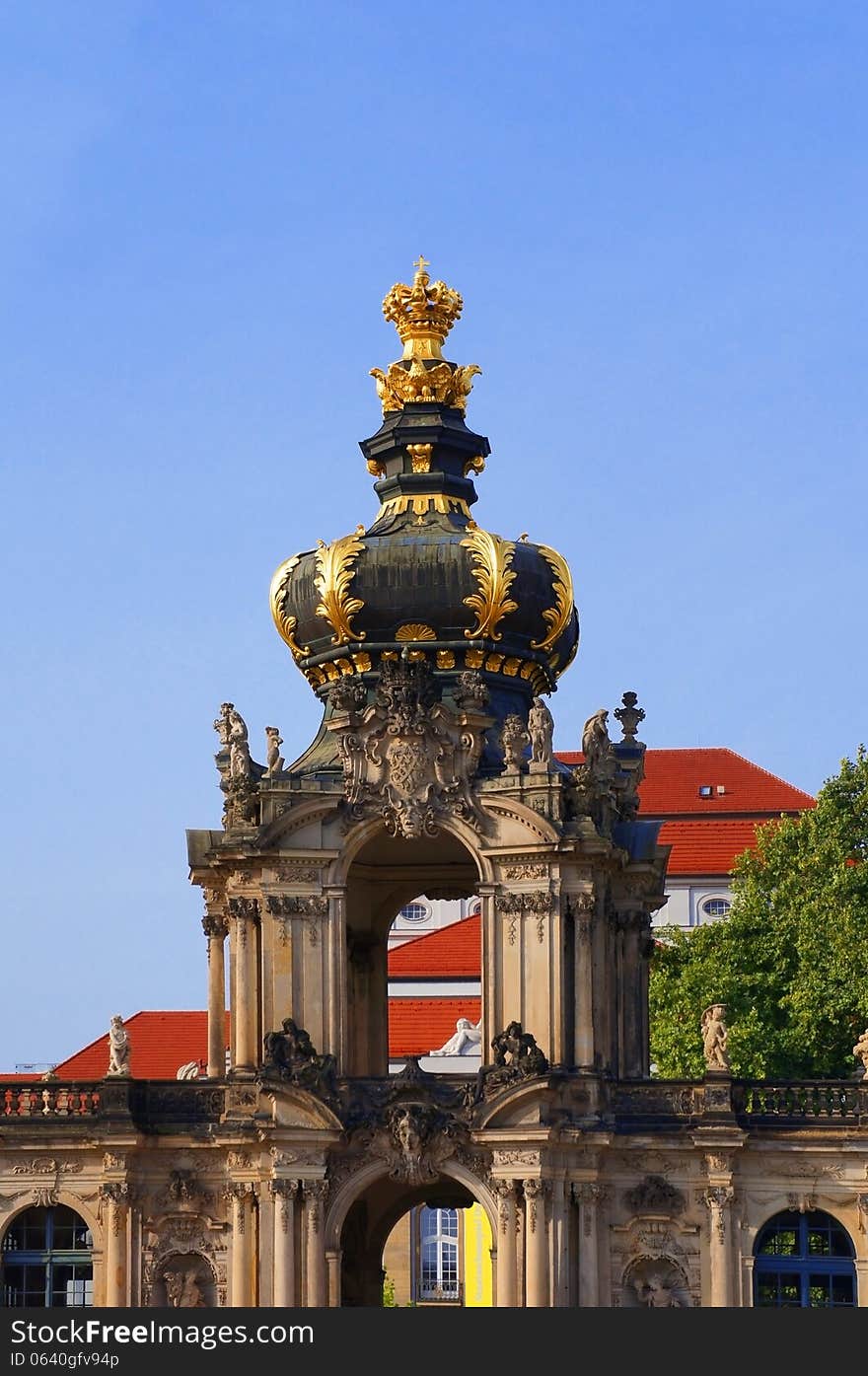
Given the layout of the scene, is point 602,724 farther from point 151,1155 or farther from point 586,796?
point 151,1155

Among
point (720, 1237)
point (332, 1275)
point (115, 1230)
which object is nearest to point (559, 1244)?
point (720, 1237)

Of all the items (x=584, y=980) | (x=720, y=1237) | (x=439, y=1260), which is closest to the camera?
(x=720, y=1237)

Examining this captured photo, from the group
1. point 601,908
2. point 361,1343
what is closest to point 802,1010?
point 601,908

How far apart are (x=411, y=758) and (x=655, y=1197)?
7.70 m

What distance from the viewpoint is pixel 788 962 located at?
68000 millimetres

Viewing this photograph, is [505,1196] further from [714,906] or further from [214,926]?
[714,906]

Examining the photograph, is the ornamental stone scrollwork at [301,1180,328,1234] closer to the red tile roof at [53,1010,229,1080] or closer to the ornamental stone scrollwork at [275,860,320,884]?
the ornamental stone scrollwork at [275,860,320,884]

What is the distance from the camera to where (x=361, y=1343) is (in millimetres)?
41719

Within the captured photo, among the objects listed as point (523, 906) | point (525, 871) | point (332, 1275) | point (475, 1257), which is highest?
point (525, 871)

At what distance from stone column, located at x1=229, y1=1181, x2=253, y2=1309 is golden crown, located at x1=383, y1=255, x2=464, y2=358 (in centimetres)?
1459

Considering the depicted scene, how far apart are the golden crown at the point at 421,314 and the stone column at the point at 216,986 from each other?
10.2 m

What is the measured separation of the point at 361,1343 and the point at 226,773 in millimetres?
12860

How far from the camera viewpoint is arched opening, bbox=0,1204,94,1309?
51031mm

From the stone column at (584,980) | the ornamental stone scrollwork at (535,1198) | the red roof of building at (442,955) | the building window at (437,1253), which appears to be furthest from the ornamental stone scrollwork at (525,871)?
the red roof of building at (442,955)
